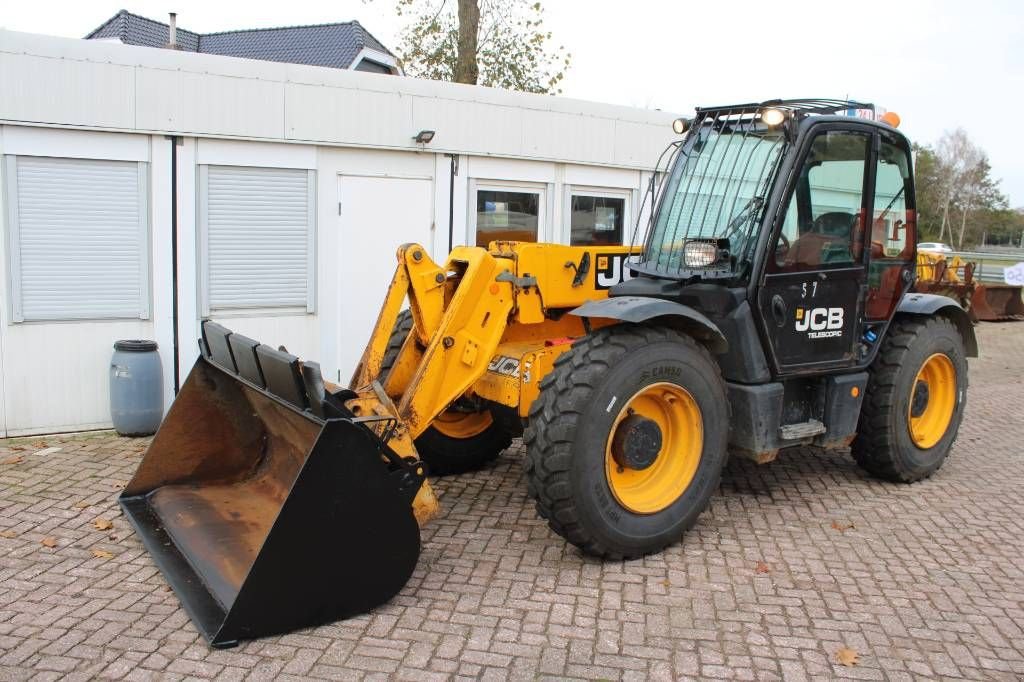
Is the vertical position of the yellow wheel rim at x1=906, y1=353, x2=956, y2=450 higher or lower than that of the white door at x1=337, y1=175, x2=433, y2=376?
lower

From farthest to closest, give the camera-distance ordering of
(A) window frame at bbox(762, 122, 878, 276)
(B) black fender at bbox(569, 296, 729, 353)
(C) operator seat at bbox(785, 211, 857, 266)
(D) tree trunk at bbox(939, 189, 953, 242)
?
(D) tree trunk at bbox(939, 189, 953, 242), (C) operator seat at bbox(785, 211, 857, 266), (A) window frame at bbox(762, 122, 878, 276), (B) black fender at bbox(569, 296, 729, 353)

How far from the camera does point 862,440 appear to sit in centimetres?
627

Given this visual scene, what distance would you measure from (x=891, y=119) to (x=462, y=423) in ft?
11.8

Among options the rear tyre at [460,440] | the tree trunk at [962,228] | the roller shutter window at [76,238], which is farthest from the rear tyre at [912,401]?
the tree trunk at [962,228]

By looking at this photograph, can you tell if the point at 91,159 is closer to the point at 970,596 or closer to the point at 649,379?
the point at 649,379

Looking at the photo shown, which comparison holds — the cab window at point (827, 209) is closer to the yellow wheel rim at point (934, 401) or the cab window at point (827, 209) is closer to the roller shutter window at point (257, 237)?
the yellow wheel rim at point (934, 401)

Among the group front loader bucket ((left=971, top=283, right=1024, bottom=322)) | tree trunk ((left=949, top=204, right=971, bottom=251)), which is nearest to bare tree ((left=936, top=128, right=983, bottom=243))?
tree trunk ((left=949, top=204, right=971, bottom=251))

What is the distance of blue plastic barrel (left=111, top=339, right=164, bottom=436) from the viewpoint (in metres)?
7.27

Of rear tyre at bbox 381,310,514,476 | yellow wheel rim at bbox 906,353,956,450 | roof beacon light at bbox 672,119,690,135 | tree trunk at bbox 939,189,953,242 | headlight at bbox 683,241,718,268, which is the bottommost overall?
rear tyre at bbox 381,310,514,476

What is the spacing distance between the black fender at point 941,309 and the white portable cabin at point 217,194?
3.93 meters

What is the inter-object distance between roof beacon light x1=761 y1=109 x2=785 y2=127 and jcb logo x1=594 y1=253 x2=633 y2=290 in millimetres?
1227

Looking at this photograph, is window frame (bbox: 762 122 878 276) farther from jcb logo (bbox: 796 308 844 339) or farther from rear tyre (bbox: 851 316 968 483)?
rear tyre (bbox: 851 316 968 483)

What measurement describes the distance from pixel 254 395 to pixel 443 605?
1.74 m

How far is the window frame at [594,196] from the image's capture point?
9.51 metres
